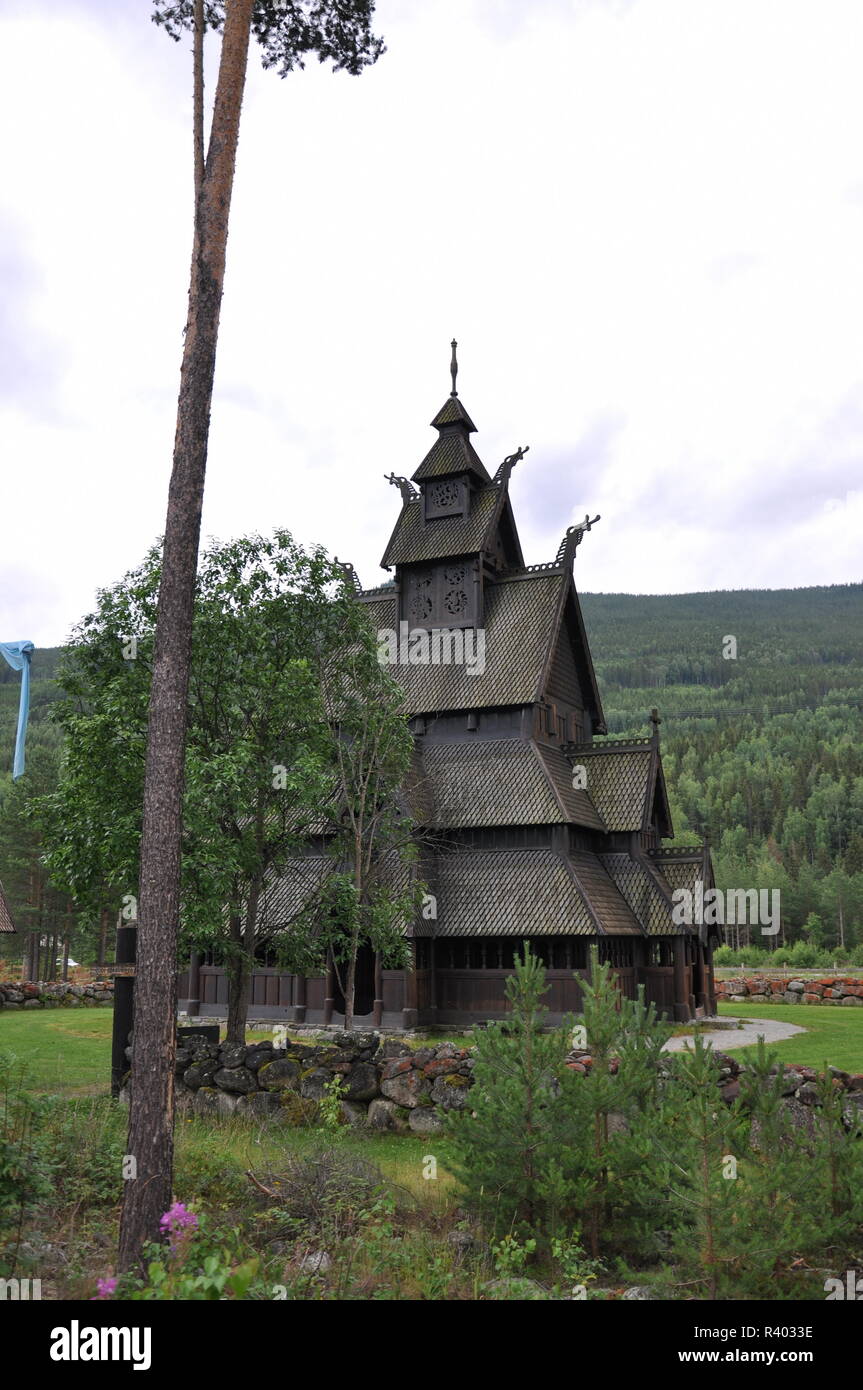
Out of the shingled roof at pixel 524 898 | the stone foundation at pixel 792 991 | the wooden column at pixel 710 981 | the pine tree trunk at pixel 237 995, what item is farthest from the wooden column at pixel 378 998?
the stone foundation at pixel 792 991

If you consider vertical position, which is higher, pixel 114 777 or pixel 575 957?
pixel 114 777

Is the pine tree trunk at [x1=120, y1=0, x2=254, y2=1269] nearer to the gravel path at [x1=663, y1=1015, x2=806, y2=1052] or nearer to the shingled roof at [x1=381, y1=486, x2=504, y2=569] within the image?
the gravel path at [x1=663, y1=1015, x2=806, y2=1052]

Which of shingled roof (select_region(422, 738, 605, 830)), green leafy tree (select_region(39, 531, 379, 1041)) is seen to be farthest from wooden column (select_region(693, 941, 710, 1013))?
green leafy tree (select_region(39, 531, 379, 1041))

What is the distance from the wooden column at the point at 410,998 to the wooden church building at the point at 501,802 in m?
0.04

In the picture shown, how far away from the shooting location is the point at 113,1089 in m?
15.2

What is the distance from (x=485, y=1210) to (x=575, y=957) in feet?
59.0

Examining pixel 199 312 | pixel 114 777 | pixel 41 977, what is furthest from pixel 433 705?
pixel 41 977

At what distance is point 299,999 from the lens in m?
29.1

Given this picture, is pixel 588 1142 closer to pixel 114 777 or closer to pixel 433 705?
pixel 114 777

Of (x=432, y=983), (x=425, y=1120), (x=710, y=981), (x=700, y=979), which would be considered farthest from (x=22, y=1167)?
(x=710, y=981)

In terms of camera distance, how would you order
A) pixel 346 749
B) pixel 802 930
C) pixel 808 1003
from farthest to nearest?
pixel 802 930, pixel 808 1003, pixel 346 749

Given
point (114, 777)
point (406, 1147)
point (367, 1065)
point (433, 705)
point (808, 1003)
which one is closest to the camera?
point (406, 1147)

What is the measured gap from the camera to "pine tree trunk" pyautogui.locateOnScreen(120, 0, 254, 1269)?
8797 mm

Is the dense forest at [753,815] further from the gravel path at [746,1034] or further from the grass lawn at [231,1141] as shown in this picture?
the grass lawn at [231,1141]
